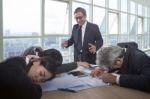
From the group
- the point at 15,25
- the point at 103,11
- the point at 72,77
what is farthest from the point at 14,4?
the point at 103,11

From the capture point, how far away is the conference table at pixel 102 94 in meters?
1.36

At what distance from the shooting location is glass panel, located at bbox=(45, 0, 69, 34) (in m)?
4.43

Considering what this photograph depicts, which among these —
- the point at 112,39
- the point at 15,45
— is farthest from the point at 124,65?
the point at 112,39

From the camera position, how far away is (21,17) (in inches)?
151

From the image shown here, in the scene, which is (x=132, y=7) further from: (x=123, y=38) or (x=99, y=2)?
(x=99, y=2)

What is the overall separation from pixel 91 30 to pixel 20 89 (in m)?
2.25

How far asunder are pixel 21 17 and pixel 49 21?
78cm

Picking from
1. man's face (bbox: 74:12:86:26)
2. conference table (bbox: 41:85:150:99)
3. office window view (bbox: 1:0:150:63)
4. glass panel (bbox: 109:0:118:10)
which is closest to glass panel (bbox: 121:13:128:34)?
office window view (bbox: 1:0:150:63)

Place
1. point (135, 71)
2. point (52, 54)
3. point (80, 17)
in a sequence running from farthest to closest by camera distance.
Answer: point (80, 17) < point (52, 54) < point (135, 71)

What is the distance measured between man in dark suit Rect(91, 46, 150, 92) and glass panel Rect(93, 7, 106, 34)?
4.60 meters

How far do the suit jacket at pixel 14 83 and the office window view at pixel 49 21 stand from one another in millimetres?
1188

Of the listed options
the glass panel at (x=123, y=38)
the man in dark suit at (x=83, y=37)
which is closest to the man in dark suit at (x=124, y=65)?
the man in dark suit at (x=83, y=37)

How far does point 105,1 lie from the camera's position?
680 centimetres

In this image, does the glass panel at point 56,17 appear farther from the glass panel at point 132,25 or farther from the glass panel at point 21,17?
the glass panel at point 132,25
